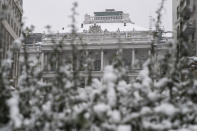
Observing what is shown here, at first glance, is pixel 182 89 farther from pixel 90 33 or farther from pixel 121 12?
pixel 121 12

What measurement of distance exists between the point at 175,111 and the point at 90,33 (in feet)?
248

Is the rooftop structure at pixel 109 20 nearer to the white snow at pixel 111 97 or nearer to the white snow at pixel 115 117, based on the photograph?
the white snow at pixel 111 97

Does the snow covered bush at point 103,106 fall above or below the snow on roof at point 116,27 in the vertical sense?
below

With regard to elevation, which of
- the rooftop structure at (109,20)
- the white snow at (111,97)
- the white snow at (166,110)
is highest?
the rooftop structure at (109,20)

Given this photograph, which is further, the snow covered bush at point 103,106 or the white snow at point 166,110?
the snow covered bush at point 103,106

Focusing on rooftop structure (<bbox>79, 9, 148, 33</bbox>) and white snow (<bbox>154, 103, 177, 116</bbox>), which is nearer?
white snow (<bbox>154, 103, 177, 116</bbox>)

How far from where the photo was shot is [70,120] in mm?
5785

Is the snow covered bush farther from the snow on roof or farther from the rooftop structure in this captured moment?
the rooftop structure

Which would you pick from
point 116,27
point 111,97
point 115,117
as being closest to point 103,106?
point 115,117

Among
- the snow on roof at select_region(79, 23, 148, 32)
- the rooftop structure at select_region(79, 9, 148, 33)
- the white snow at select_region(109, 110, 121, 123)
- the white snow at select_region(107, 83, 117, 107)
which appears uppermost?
the rooftop structure at select_region(79, 9, 148, 33)

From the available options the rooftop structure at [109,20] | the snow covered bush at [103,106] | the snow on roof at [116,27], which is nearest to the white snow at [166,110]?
the snow covered bush at [103,106]

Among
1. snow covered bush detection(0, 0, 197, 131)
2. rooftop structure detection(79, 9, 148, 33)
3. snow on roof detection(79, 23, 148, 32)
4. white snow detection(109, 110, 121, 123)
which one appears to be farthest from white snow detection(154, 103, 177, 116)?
rooftop structure detection(79, 9, 148, 33)

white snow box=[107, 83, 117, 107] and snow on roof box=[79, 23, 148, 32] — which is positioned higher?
snow on roof box=[79, 23, 148, 32]

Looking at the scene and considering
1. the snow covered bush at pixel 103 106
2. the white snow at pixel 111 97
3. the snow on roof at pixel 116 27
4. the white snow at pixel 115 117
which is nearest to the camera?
the white snow at pixel 115 117
